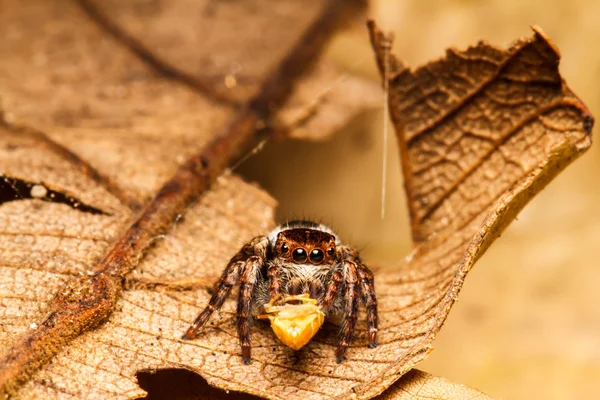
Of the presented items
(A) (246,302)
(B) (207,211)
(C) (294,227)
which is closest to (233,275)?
(A) (246,302)

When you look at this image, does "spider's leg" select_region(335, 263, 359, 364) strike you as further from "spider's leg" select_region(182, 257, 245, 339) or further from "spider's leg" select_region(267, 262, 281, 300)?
"spider's leg" select_region(182, 257, 245, 339)

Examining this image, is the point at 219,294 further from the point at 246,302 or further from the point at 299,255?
the point at 299,255

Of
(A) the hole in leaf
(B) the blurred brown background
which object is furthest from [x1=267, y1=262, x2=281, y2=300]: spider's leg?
(B) the blurred brown background

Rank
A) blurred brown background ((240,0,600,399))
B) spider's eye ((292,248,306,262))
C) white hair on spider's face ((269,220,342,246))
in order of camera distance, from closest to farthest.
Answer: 1. spider's eye ((292,248,306,262))
2. white hair on spider's face ((269,220,342,246))
3. blurred brown background ((240,0,600,399))

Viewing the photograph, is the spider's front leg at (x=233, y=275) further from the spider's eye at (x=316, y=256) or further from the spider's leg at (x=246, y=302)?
the spider's eye at (x=316, y=256)

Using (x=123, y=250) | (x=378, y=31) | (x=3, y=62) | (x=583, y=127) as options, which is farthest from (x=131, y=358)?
(x=3, y=62)

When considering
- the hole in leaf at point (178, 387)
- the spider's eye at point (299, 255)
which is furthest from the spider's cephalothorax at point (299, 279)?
the hole in leaf at point (178, 387)
